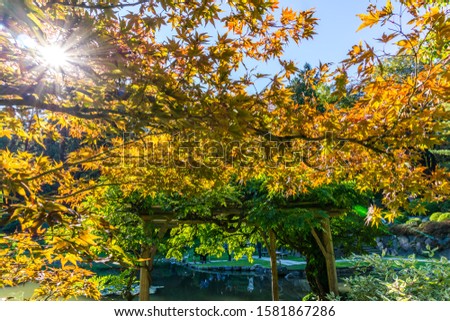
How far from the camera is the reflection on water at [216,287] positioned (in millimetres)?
11344

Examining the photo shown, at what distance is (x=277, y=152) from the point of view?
1979 mm

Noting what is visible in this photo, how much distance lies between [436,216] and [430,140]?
54.7ft

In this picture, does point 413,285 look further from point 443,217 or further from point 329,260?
point 443,217

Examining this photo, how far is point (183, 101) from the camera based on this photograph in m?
1.47

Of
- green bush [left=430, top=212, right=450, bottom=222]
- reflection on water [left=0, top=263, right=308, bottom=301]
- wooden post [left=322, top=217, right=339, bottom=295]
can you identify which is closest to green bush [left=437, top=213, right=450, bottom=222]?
green bush [left=430, top=212, right=450, bottom=222]

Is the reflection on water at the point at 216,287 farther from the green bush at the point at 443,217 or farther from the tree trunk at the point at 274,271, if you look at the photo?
the green bush at the point at 443,217

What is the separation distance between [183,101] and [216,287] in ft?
42.8

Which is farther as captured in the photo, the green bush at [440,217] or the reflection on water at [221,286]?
the green bush at [440,217]

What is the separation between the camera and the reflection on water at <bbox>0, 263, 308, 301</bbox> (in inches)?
447

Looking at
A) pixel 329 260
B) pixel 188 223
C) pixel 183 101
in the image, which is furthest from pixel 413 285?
pixel 183 101

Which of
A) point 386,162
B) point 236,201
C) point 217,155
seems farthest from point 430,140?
point 236,201

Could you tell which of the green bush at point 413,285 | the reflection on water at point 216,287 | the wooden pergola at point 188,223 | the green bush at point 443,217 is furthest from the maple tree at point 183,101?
the green bush at point 443,217

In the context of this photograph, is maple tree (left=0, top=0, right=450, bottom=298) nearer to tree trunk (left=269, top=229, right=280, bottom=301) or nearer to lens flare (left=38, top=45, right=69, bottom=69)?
lens flare (left=38, top=45, right=69, bottom=69)

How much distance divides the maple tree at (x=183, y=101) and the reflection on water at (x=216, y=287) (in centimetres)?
964
